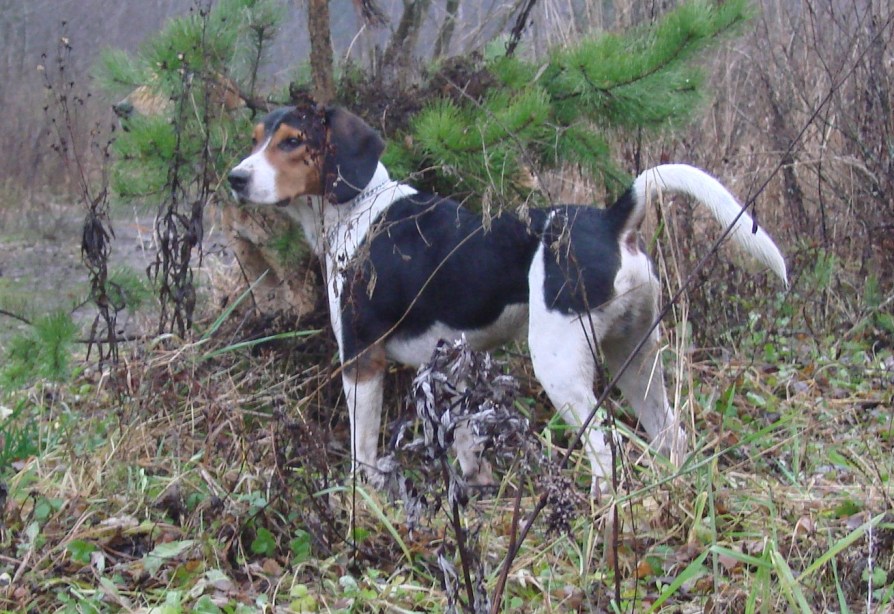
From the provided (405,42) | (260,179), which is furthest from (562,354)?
(405,42)

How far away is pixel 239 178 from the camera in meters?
4.27

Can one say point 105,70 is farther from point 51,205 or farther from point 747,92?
point 51,205

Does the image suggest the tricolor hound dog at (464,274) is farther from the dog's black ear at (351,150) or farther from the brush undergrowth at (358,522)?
the brush undergrowth at (358,522)

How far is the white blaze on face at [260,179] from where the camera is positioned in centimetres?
428

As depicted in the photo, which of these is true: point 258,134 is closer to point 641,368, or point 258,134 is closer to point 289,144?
point 289,144

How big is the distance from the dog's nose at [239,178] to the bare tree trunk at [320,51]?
0.80 metres

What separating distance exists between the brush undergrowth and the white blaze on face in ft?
2.05

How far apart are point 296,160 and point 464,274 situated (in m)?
0.78

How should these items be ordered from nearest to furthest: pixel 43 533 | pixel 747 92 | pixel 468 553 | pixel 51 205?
pixel 468 553, pixel 43 533, pixel 747 92, pixel 51 205

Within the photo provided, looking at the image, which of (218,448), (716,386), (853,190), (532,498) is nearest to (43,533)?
(218,448)

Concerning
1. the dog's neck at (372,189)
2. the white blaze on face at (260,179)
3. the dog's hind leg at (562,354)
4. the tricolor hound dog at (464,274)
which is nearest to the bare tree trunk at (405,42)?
the dog's neck at (372,189)

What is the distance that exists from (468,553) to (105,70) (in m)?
3.21

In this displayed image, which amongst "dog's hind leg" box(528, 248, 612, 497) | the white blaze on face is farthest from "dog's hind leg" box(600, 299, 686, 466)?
the white blaze on face

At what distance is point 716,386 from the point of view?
468 cm
